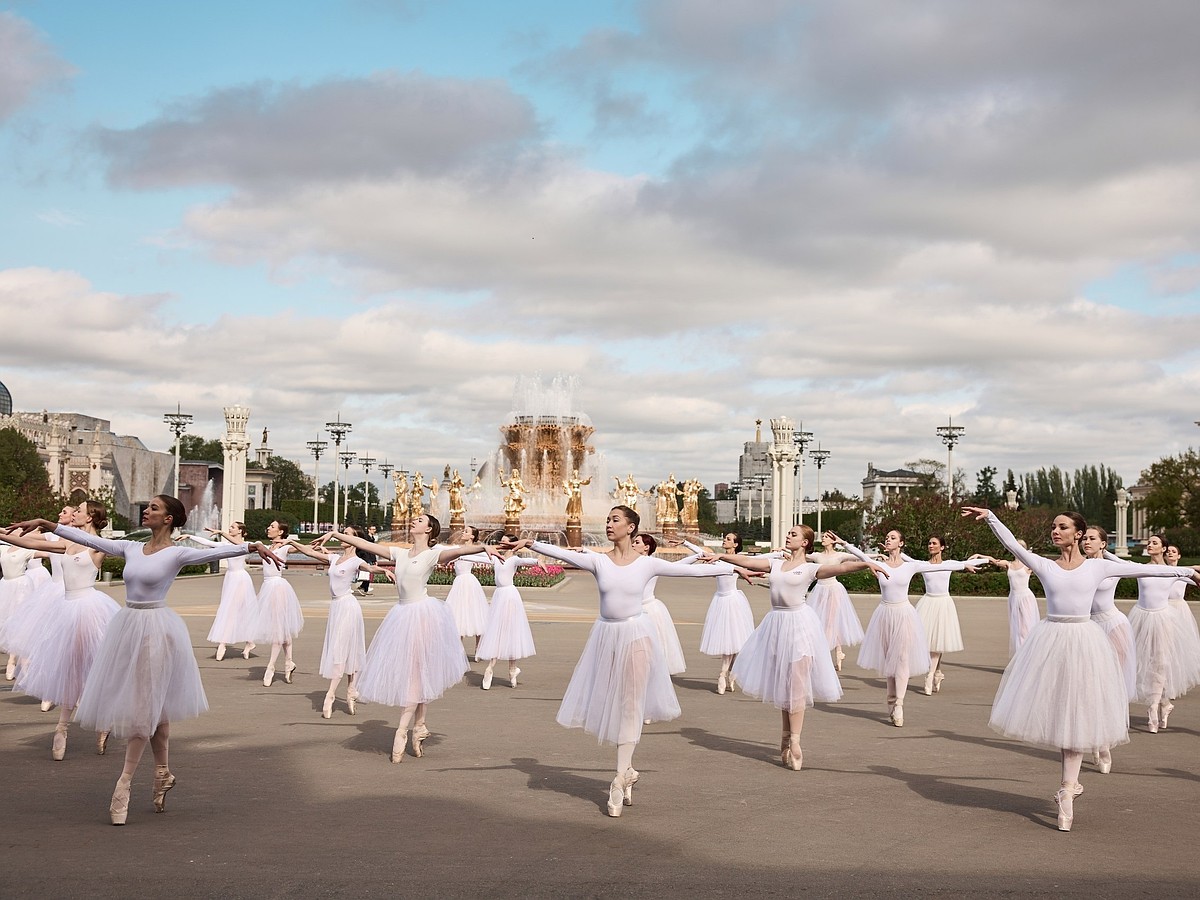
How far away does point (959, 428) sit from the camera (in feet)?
234

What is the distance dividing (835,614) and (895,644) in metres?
4.23

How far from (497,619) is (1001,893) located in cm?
993

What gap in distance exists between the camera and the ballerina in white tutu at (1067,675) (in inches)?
349

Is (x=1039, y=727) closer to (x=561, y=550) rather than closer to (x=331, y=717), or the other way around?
(x=561, y=550)

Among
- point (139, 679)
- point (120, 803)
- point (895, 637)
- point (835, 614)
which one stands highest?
point (139, 679)

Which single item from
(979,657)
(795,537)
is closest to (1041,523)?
(979,657)

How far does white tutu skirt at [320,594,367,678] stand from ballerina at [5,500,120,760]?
9.04 feet

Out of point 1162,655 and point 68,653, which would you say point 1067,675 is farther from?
point 68,653

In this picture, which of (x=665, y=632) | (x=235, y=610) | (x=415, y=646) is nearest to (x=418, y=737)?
(x=415, y=646)

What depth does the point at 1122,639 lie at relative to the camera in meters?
12.7

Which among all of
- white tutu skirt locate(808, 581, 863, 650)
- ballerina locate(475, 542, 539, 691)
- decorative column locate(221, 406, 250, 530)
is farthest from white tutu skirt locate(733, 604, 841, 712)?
decorative column locate(221, 406, 250, 530)

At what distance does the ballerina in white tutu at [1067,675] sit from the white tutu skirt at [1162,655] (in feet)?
15.2

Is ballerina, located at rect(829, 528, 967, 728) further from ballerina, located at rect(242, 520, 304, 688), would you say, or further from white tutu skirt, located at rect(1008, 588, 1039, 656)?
ballerina, located at rect(242, 520, 304, 688)

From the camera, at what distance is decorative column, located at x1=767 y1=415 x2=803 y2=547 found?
63.4 meters
